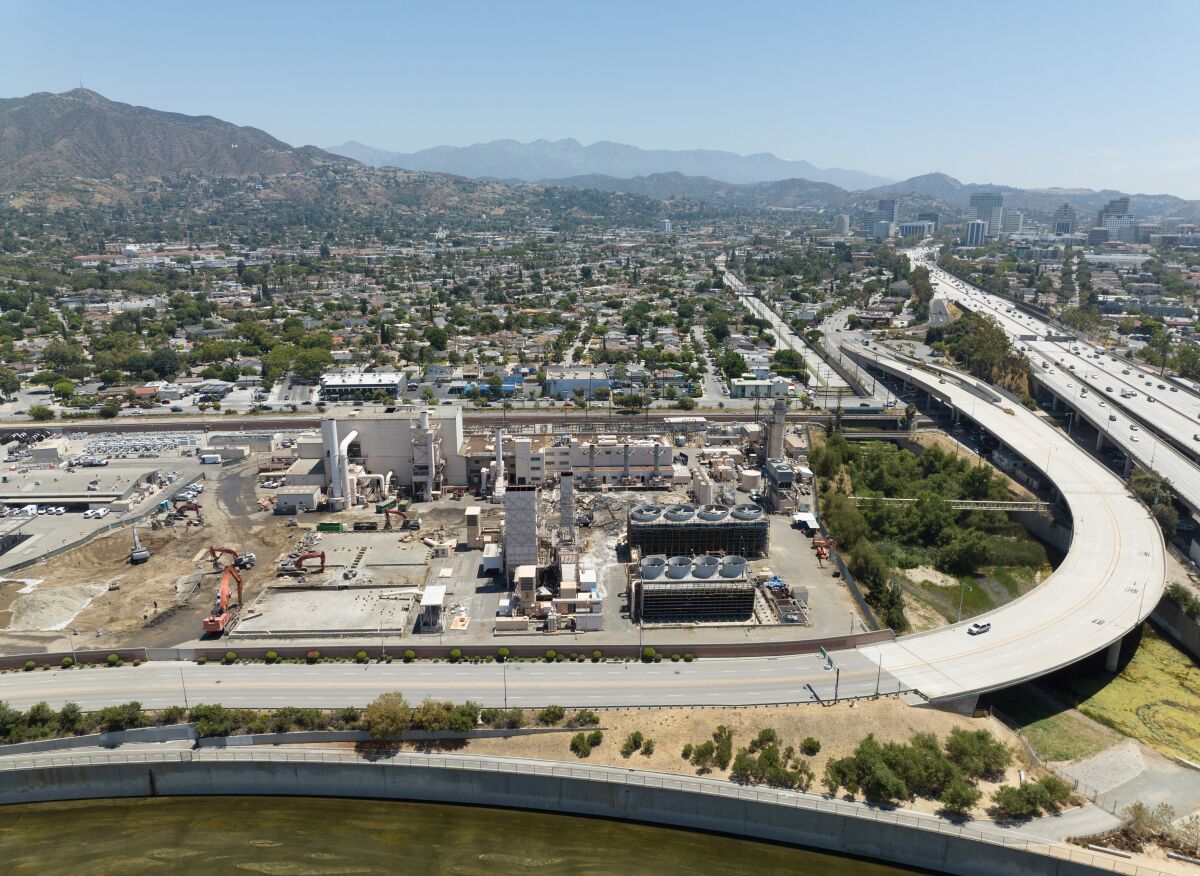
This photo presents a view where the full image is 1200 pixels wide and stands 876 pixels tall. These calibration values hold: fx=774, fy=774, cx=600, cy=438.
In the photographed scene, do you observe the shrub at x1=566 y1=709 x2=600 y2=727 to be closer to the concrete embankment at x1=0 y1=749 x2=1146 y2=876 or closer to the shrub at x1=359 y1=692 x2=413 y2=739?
the concrete embankment at x1=0 y1=749 x2=1146 y2=876

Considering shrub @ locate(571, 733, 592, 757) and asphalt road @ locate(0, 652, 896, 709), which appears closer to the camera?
shrub @ locate(571, 733, 592, 757)

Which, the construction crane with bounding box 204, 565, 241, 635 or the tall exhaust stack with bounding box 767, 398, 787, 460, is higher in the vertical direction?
the tall exhaust stack with bounding box 767, 398, 787, 460

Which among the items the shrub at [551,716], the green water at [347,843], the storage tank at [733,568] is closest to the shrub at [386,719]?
the green water at [347,843]

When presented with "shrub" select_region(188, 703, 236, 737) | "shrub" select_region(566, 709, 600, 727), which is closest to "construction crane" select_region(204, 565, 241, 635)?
"shrub" select_region(188, 703, 236, 737)

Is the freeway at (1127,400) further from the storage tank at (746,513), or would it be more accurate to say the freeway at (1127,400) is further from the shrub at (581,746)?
the shrub at (581,746)

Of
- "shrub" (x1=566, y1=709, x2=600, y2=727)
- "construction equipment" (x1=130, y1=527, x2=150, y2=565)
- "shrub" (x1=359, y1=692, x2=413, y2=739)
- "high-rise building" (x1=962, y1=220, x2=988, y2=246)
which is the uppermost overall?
"high-rise building" (x1=962, y1=220, x2=988, y2=246)

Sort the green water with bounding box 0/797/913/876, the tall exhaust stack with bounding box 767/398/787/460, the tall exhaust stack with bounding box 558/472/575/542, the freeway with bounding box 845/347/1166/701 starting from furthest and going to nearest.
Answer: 1. the tall exhaust stack with bounding box 767/398/787/460
2. the tall exhaust stack with bounding box 558/472/575/542
3. the freeway with bounding box 845/347/1166/701
4. the green water with bounding box 0/797/913/876

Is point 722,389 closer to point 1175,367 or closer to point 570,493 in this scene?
point 570,493
